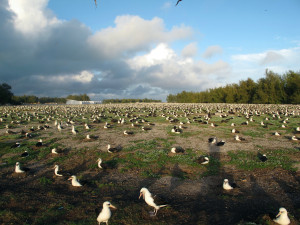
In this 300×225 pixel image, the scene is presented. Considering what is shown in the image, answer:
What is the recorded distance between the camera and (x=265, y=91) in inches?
3182

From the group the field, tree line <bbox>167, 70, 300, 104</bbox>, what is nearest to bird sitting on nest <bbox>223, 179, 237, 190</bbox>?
the field

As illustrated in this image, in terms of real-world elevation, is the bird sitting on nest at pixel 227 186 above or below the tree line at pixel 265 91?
below

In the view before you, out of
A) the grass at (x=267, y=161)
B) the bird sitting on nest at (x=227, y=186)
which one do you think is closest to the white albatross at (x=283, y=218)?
the bird sitting on nest at (x=227, y=186)

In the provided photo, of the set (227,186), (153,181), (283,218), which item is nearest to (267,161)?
(227,186)

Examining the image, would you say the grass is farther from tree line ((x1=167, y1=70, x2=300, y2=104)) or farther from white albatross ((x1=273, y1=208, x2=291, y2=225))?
tree line ((x1=167, y1=70, x2=300, y2=104))

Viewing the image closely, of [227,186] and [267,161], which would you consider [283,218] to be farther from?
[267,161]

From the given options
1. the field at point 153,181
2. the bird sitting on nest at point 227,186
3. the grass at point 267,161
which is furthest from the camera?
the grass at point 267,161

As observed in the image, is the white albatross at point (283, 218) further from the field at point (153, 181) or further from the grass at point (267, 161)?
the grass at point (267, 161)

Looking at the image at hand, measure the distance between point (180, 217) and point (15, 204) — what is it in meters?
6.33

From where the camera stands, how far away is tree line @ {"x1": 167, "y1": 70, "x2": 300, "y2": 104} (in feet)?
238

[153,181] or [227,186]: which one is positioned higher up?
[227,186]

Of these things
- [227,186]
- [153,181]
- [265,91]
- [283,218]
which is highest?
[265,91]

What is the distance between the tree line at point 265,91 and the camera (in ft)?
238

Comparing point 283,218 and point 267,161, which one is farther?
point 267,161
